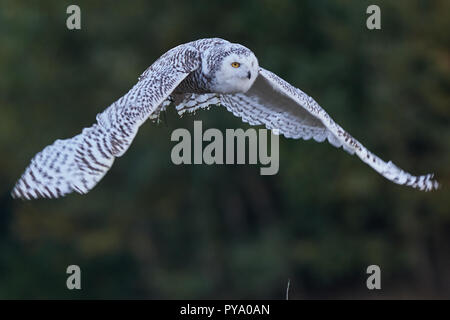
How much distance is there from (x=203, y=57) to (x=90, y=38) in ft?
42.7

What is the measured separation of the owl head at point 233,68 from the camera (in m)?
6.54

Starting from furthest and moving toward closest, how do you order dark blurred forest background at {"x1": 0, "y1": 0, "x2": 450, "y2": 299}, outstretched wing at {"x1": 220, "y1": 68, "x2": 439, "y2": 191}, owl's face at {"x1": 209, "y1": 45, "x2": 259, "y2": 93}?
dark blurred forest background at {"x1": 0, "y1": 0, "x2": 450, "y2": 299} → outstretched wing at {"x1": 220, "y1": 68, "x2": 439, "y2": 191} → owl's face at {"x1": 209, "y1": 45, "x2": 259, "y2": 93}

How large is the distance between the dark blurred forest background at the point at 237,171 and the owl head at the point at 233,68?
10416 mm

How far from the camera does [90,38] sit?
19500 mm

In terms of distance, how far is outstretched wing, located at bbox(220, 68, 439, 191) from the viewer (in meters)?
6.86

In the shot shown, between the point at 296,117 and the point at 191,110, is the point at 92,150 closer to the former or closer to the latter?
the point at 191,110

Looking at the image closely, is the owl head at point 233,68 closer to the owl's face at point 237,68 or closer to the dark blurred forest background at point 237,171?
the owl's face at point 237,68

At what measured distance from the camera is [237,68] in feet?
21.5

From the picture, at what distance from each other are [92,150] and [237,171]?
1395 centimetres

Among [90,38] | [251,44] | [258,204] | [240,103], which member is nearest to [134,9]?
[90,38]

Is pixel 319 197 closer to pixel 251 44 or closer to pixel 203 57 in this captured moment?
pixel 251 44

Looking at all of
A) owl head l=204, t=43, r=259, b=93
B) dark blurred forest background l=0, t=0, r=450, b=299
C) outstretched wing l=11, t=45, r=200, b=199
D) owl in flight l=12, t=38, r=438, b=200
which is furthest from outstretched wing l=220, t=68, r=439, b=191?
dark blurred forest background l=0, t=0, r=450, b=299

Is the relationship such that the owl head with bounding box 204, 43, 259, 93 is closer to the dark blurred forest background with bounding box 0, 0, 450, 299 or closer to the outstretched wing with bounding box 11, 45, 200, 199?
the outstretched wing with bounding box 11, 45, 200, 199

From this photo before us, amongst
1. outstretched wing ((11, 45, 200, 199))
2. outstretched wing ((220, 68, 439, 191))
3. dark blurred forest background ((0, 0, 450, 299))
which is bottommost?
outstretched wing ((11, 45, 200, 199))
